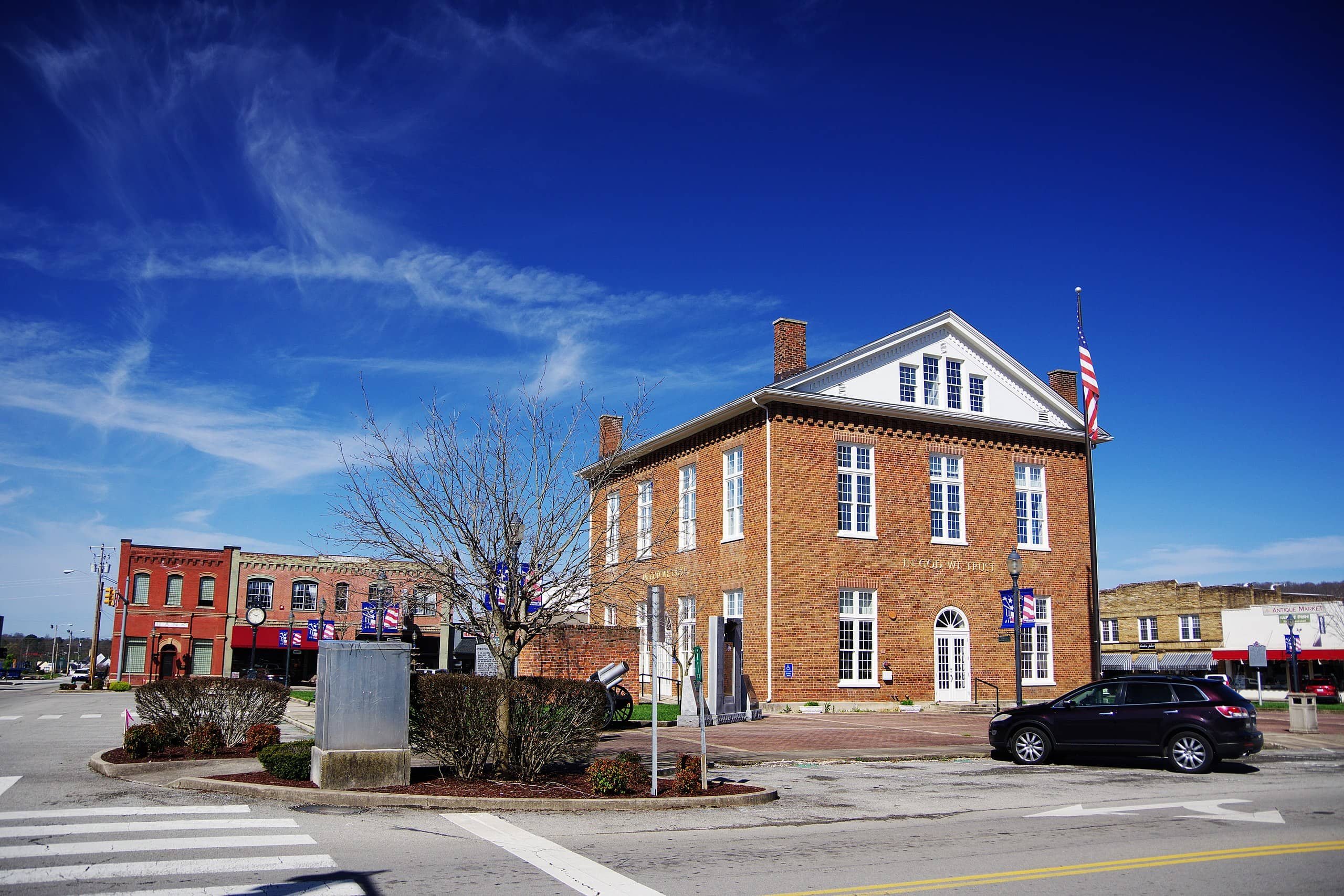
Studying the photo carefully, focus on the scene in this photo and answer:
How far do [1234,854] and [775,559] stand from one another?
1960 cm

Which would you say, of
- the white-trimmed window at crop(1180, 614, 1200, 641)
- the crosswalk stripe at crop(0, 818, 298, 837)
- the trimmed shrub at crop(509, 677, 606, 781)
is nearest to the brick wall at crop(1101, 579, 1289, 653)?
the white-trimmed window at crop(1180, 614, 1200, 641)

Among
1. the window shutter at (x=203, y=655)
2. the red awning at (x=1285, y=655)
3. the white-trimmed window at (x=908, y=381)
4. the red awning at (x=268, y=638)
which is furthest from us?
the window shutter at (x=203, y=655)

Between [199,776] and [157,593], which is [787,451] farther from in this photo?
[157,593]

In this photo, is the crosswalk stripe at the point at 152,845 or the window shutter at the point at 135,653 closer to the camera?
the crosswalk stripe at the point at 152,845

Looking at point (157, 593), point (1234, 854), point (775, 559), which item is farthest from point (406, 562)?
point (157, 593)

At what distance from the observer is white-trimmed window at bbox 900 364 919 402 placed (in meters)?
32.4

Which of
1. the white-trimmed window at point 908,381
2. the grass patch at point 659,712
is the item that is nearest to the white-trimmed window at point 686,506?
the grass patch at point 659,712

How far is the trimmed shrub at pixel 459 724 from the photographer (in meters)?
13.1

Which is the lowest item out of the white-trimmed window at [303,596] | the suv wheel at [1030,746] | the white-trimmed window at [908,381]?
the suv wheel at [1030,746]

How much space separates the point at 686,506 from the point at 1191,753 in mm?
19700

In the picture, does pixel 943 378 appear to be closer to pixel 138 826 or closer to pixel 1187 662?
pixel 138 826

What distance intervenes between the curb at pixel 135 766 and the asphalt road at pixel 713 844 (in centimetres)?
28

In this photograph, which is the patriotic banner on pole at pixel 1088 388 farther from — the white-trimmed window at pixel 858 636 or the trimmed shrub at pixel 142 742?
the trimmed shrub at pixel 142 742

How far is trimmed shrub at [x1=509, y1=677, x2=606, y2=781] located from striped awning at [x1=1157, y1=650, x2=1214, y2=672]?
200 ft
